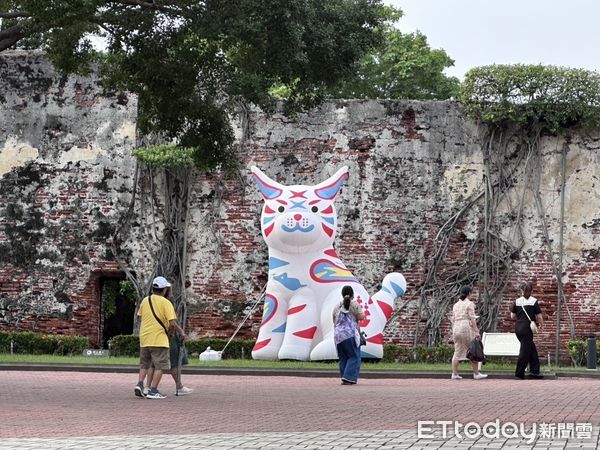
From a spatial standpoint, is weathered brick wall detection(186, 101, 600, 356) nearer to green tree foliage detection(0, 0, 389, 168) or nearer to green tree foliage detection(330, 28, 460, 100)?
green tree foliage detection(0, 0, 389, 168)

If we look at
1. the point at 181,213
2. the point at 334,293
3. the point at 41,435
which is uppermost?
the point at 181,213

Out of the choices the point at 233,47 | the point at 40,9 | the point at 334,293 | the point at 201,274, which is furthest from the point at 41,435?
the point at 201,274

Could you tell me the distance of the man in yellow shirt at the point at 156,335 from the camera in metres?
13.9

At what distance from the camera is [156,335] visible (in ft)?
45.8

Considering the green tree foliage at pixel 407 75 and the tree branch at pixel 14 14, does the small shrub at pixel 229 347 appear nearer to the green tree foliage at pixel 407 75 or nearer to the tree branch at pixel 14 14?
the tree branch at pixel 14 14

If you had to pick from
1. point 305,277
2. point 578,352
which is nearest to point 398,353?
point 578,352

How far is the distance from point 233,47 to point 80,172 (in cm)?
1135

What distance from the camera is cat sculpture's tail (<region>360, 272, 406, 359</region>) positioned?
2112 centimetres

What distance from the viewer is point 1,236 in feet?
84.4

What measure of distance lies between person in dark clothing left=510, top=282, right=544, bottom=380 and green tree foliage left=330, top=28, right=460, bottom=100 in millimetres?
21310

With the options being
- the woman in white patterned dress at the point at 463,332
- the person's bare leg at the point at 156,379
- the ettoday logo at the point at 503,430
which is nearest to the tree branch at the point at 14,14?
the person's bare leg at the point at 156,379

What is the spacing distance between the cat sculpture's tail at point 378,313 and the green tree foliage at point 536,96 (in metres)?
5.18

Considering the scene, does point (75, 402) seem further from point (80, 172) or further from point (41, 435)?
point (80, 172)

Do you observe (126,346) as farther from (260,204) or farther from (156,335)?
(156,335)
